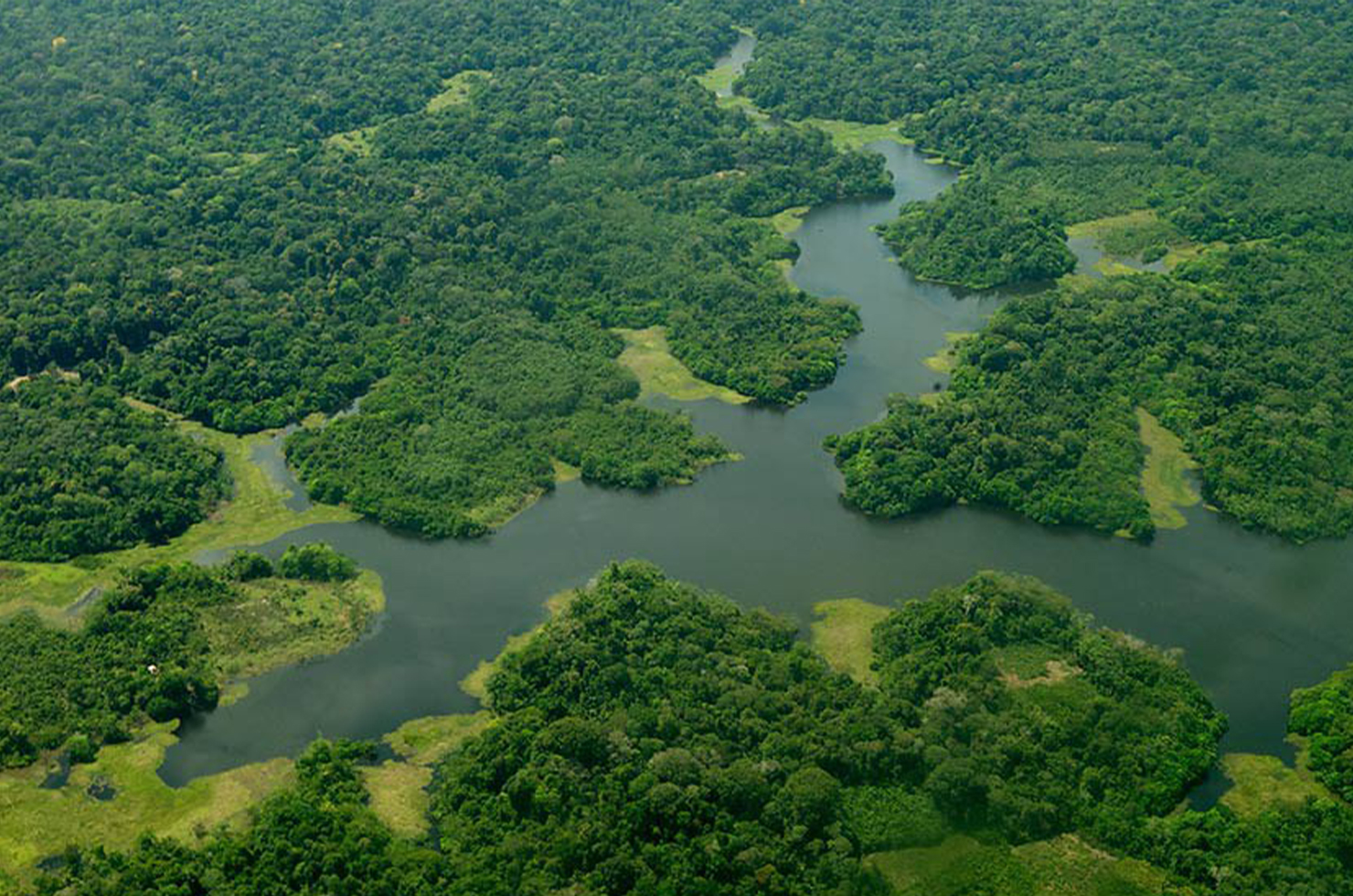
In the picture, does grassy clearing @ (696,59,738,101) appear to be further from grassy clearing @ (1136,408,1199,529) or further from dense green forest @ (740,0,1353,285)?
grassy clearing @ (1136,408,1199,529)

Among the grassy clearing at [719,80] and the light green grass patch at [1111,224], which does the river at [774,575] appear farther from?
the grassy clearing at [719,80]

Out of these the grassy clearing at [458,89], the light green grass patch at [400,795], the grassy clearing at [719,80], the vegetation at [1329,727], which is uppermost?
the grassy clearing at [719,80]

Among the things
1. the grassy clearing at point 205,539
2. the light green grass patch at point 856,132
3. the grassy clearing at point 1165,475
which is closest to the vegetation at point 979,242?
the light green grass patch at point 856,132

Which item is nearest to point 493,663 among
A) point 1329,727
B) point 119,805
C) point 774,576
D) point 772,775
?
point 774,576

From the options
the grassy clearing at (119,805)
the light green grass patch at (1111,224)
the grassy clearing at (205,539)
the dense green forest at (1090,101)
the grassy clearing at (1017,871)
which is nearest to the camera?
the grassy clearing at (1017,871)

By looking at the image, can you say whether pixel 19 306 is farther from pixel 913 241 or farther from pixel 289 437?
pixel 913 241

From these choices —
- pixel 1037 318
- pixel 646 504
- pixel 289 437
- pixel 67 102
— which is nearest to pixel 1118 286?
pixel 1037 318
